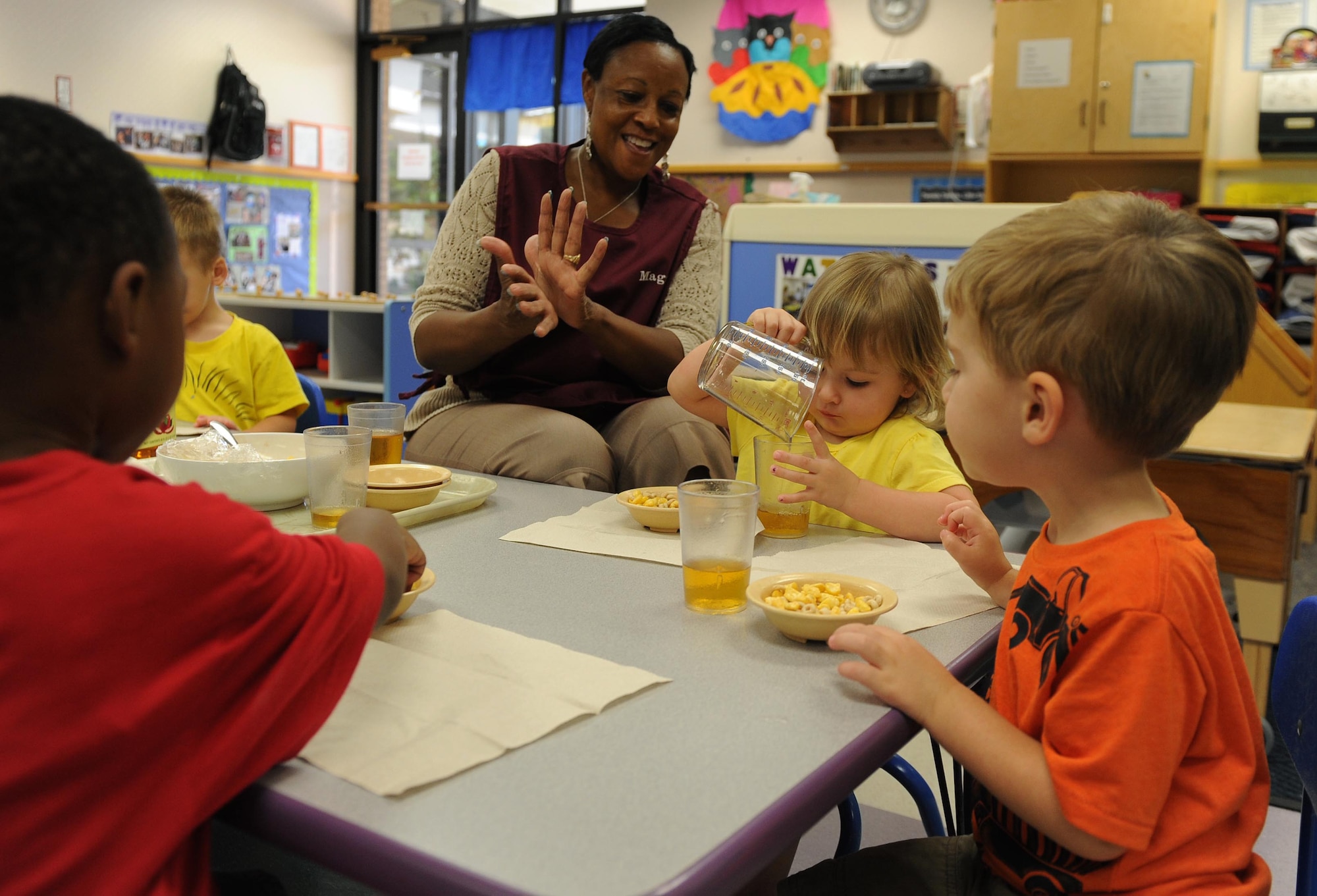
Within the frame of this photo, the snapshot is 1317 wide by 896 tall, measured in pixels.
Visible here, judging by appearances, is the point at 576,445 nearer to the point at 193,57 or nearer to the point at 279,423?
the point at 279,423

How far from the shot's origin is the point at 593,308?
1.82 m

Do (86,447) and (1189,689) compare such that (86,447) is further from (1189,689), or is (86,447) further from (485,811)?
(1189,689)

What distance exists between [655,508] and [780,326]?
13.8 inches

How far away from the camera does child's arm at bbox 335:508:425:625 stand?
0.81 m

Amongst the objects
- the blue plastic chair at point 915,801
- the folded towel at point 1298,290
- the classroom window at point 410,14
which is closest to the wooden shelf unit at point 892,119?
the folded towel at point 1298,290

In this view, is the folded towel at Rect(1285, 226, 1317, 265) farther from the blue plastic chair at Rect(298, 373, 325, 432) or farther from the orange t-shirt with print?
the orange t-shirt with print

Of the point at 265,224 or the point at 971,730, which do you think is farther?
the point at 265,224

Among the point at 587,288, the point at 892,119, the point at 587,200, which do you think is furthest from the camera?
the point at 892,119

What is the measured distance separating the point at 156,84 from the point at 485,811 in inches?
278

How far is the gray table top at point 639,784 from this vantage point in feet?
1.79

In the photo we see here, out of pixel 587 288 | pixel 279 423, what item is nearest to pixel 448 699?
pixel 587 288

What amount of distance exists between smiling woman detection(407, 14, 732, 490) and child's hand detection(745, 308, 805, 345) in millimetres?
374

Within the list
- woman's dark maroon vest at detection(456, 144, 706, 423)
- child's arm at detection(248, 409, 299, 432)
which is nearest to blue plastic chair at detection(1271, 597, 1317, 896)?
woman's dark maroon vest at detection(456, 144, 706, 423)

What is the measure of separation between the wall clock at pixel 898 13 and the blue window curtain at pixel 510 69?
82.2 inches
